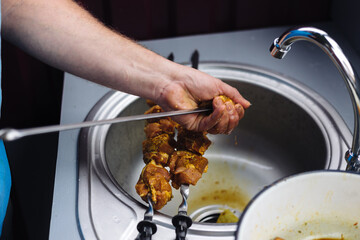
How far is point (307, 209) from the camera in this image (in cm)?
64

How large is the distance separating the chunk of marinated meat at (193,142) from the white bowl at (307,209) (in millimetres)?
398

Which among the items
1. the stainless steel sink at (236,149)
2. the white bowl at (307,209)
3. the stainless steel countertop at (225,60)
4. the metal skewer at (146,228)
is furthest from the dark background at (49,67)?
the white bowl at (307,209)

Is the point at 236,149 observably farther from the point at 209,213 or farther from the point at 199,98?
the point at 199,98

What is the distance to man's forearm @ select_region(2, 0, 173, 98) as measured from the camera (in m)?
0.93

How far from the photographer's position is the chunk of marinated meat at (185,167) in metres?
0.95

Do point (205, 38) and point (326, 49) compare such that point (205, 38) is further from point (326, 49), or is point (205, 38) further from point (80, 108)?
point (326, 49)

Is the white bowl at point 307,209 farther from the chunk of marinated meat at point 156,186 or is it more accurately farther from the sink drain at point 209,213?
the sink drain at point 209,213

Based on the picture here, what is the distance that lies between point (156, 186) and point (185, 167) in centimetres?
9

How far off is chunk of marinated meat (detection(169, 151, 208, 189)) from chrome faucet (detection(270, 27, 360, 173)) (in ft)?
1.11

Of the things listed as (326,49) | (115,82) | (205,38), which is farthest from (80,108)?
(326,49)

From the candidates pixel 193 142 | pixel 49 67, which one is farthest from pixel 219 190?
pixel 49 67

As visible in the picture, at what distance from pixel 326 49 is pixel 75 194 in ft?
2.10

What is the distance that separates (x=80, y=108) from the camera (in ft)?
3.88

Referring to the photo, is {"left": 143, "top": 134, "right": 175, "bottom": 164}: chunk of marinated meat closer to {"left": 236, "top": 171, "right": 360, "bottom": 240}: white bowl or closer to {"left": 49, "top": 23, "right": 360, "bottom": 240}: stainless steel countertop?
{"left": 49, "top": 23, "right": 360, "bottom": 240}: stainless steel countertop
